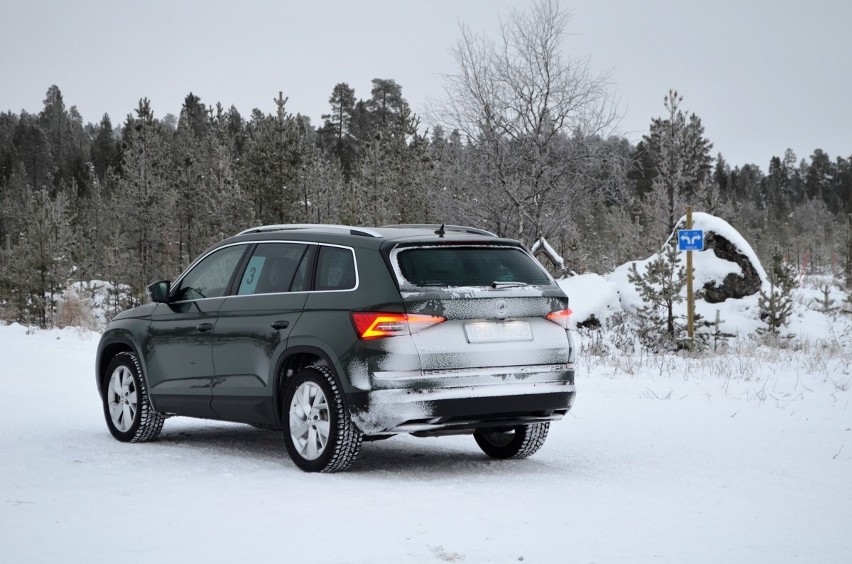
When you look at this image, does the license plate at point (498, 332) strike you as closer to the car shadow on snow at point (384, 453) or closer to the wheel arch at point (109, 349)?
the car shadow on snow at point (384, 453)

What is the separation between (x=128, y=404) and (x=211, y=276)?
1.56 m

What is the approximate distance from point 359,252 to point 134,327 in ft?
9.49

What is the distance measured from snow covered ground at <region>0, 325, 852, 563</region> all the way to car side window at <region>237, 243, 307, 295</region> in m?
1.37

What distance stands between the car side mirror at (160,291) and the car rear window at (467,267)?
2617 millimetres

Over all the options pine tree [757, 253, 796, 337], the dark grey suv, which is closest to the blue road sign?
pine tree [757, 253, 796, 337]

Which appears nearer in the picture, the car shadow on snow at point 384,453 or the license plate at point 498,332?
the license plate at point 498,332

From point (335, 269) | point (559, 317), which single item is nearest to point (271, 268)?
point (335, 269)

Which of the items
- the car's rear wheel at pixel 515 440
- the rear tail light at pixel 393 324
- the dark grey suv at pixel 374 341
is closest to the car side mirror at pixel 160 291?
the dark grey suv at pixel 374 341

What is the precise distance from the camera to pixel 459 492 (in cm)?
659

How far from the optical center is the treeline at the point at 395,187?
92.2 ft

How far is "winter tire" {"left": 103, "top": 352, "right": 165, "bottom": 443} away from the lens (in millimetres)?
8906

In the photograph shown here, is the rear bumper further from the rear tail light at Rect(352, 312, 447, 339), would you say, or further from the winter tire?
the winter tire

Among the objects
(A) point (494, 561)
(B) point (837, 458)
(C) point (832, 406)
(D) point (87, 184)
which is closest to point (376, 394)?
(A) point (494, 561)

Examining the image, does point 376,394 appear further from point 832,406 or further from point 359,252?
point 832,406
